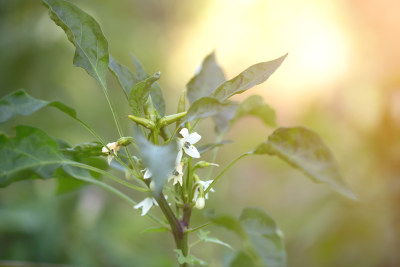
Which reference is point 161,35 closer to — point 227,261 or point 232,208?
point 232,208

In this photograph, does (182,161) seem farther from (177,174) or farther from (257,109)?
(257,109)

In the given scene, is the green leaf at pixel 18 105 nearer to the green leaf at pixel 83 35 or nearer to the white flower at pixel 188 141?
the green leaf at pixel 83 35

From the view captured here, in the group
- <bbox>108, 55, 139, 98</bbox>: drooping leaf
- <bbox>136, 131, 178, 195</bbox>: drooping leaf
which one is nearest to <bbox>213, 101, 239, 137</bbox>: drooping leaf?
<bbox>108, 55, 139, 98</bbox>: drooping leaf

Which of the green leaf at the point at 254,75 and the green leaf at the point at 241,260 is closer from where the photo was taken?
the green leaf at the point at 254,75

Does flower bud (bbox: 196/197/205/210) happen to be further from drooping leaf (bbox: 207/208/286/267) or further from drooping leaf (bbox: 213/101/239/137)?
drooping leaf (bbox: 213/101/239/137)

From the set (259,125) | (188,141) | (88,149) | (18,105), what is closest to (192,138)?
(188,141)

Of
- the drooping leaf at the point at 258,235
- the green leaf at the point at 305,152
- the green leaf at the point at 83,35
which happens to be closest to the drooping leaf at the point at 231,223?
the drooping leaf at the point at 258,235
